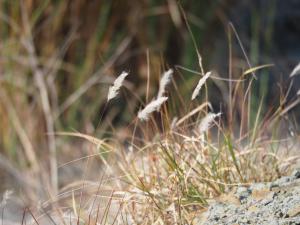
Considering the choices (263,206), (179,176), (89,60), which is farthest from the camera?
(89,60)

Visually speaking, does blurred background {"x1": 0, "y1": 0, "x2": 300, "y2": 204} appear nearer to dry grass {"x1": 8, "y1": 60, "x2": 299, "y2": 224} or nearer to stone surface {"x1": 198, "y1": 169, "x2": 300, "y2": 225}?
dry grass {"x1": 8, "y1": 60, "x2": 299, "y2": 224}

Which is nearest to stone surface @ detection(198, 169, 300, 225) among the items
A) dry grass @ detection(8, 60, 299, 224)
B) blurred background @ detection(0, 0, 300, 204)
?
dry grass @ detection(8, 60, 299, 224)

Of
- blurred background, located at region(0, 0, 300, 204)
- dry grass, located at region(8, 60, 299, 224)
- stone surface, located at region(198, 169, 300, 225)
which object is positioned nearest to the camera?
stone surface, located at region(198, 169, 300, 225)

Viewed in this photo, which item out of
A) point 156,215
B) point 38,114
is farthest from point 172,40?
point 156,215

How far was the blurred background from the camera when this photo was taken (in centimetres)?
364

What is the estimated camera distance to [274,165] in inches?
79.5

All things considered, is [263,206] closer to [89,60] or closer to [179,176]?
[179,176]

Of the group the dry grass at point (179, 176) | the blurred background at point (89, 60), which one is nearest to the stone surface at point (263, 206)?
the dry grass at point (179, 176)

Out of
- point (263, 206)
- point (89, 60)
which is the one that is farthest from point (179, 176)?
point (89, 60)

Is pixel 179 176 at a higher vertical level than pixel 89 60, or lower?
higher

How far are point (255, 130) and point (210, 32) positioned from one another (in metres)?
2.08

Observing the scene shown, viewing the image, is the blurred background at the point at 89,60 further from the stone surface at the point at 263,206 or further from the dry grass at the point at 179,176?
the stone surface at the point at 263,206

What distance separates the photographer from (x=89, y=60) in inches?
151

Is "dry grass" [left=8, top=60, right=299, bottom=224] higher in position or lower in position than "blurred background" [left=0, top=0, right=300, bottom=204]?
higher
